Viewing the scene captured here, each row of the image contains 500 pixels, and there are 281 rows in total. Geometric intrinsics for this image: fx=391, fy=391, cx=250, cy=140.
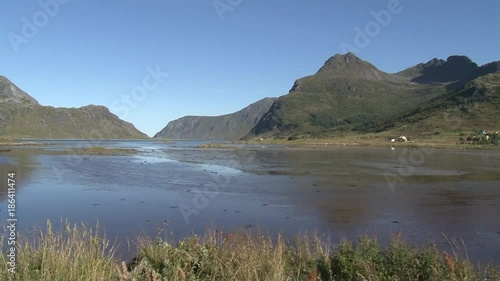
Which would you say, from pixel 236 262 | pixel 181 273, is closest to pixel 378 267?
pixel 236 262

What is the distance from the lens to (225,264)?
8445 millimetres

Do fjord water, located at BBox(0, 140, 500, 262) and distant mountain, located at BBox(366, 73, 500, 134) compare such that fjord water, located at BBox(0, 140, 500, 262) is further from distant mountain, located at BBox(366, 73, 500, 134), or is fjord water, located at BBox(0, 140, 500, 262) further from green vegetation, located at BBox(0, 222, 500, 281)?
distant mountain, located at BBox(366, 73, 500, 134)

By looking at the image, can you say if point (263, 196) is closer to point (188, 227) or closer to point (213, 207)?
point (213, 207)

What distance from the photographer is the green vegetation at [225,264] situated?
7.27 metres

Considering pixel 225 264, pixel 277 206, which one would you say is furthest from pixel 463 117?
pixel 225 264

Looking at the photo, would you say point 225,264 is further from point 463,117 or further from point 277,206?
point 463,117

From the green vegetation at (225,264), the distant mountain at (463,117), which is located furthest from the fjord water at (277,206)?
the distant mountain at (463,117)

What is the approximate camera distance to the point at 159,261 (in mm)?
8664

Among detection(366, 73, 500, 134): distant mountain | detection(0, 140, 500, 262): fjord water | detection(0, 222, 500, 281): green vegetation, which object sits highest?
detection(366, 73, 500, 134): distant mountain

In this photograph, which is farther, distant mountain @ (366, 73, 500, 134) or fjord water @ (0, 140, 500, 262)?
distant mountain @ (366, 73, 500, 134)

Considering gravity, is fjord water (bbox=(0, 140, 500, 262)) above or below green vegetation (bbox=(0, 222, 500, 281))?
below

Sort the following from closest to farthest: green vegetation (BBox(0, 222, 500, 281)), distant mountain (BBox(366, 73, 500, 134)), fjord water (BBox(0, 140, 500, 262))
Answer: green vegetation (BBox(0, 222, 500, 281)) → fjord water (BBox(0, 140, 500, 262)) → distant mountain (BBox(366, 73, 500, 134))

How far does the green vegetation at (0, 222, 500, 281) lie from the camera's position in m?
7.27

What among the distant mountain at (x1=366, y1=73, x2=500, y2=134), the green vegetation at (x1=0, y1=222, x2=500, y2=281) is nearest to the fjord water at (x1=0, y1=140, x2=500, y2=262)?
the green vegetation at (x1=0, y1=222, x2=500, y2=281)
